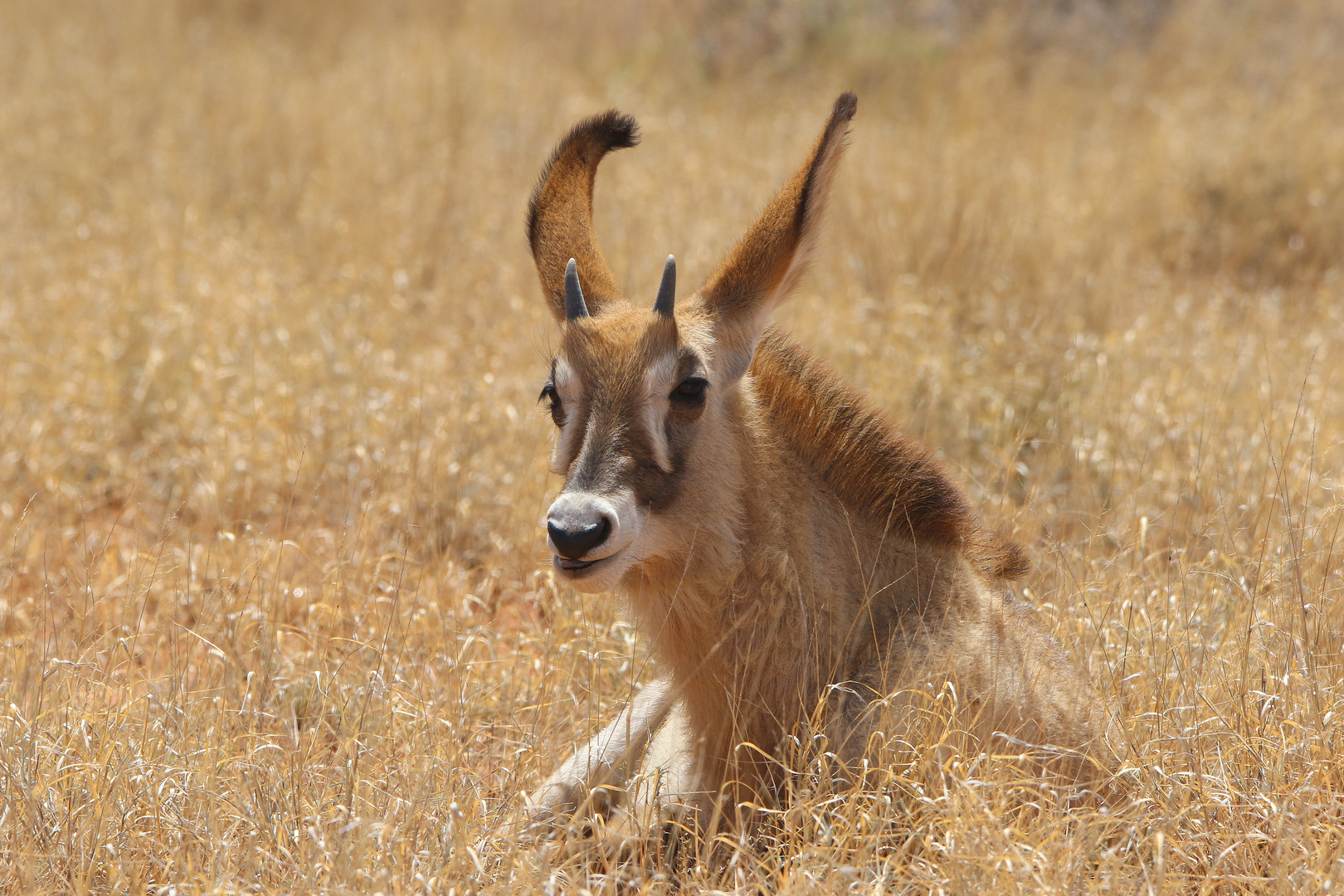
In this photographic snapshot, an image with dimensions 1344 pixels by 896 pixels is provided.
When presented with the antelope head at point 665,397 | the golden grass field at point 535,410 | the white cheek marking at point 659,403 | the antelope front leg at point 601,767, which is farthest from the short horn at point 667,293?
the golden grass field at point 535,410

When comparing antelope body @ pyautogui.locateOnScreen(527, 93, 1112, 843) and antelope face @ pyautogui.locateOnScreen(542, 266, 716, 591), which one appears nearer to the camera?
antelope face @ pyautogui.locateOnScreen(542, 266, 716, 591)

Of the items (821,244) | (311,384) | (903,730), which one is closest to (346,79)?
(311,384)

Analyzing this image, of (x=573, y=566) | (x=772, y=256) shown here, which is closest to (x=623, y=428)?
(x=573, y=566)

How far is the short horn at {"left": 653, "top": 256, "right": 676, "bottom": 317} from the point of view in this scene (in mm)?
3156

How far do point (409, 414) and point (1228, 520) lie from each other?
11.4 feet

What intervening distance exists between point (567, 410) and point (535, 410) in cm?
252

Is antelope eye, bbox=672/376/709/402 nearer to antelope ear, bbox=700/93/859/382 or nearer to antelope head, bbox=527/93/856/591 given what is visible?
antelope head, bbox=527/93/856/591

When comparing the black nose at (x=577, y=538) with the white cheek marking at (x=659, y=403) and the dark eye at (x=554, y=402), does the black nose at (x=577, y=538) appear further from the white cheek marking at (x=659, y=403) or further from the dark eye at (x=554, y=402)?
the dark eye at (x=554, y=402)

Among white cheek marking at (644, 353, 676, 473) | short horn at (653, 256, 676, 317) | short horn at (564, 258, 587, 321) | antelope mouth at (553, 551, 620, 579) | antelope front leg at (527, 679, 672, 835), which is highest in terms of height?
short horn at (653, 256, 676, 317)

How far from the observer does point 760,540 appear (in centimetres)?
326

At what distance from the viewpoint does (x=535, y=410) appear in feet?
18.8

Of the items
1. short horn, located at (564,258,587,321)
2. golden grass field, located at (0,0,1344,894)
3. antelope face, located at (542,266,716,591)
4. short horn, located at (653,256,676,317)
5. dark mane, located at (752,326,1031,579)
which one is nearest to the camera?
antelope face, located at (542,266,716,591)

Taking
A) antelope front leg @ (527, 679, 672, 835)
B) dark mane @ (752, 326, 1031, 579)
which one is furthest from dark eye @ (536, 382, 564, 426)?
antelope front leg @ (527, 679, 672, 835)

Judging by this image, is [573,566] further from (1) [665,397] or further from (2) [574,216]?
(2) [574,216]
